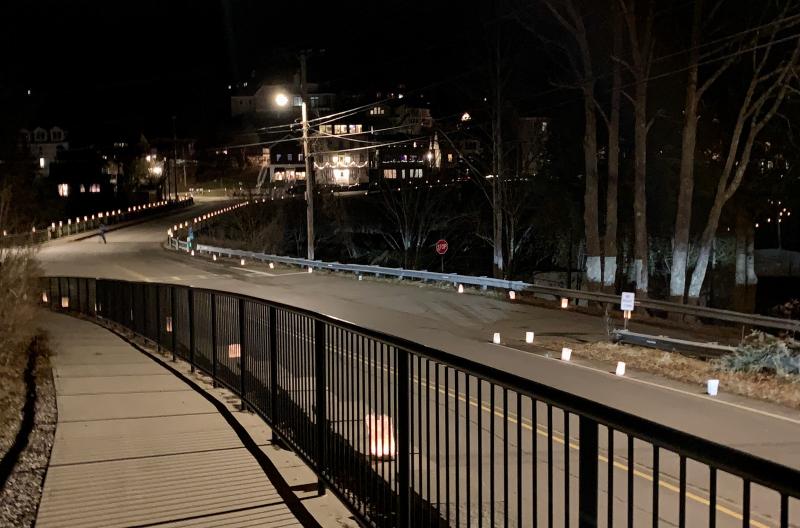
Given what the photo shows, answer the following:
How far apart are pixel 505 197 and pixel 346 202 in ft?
102

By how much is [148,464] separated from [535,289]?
68.1 ft

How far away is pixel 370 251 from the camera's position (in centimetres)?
6950

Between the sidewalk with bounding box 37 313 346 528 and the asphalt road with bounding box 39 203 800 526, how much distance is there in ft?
4.73

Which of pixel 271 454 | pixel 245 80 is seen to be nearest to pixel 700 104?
pixel 271 454

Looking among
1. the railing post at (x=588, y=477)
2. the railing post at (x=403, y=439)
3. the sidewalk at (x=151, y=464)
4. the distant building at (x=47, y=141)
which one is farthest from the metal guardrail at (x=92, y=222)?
the railing post at (x=588, y=477)

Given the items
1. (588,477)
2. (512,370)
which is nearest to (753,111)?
(512,370)

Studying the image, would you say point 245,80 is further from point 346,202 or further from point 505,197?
point 505,197

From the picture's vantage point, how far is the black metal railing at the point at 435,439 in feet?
8.41

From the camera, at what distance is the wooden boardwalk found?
522 centimetres

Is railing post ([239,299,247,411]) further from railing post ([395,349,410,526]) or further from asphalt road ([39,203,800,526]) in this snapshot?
railing post ([395,349,410,526])

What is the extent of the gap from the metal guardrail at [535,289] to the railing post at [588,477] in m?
14.4

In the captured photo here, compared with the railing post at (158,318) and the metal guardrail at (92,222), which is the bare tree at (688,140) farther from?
the metal guardrail at (92,222)

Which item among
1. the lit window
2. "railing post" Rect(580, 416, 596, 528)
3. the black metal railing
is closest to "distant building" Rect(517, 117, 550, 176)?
the black metal railing

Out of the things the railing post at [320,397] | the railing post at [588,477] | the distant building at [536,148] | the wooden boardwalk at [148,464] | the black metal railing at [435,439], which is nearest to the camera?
the black metal railing at [435,439]
